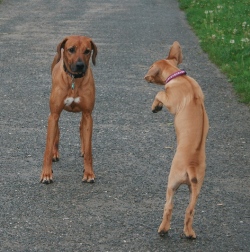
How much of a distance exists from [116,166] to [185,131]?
206cm

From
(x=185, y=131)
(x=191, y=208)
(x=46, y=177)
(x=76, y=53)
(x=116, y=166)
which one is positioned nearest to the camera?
(x=191, y=208)

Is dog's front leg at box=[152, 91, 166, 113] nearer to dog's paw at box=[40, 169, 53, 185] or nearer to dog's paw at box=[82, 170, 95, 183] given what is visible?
dog's paw at box=[82, 170, 95, 183]

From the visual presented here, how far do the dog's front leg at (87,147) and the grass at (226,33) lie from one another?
3.96 meters

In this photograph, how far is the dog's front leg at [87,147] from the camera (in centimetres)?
811

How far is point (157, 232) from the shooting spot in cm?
668

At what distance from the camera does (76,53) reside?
810 centimetres

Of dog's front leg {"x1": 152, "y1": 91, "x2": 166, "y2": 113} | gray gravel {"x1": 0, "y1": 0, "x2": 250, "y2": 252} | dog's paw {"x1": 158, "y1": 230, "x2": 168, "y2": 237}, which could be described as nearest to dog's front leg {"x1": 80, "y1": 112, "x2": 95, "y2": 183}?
gray gravel {"x1": 0, "y1": 0, "x2": 250, "y2": 252}

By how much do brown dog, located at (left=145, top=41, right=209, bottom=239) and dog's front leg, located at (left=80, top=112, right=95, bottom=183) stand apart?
1.07m

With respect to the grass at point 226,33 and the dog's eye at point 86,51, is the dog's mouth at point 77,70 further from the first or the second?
the grass at point 226,33

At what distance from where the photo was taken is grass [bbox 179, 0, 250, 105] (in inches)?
535

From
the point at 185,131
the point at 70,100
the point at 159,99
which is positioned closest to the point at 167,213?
the point at 185,131

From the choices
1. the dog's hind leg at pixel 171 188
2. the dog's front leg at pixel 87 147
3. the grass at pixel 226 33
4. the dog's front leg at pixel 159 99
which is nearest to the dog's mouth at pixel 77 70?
the dog's front leg at pixel 87 147

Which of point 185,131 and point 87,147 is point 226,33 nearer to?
point 87,147

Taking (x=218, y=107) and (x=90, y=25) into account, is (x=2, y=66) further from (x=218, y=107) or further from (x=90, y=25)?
(x=90, y=25)
